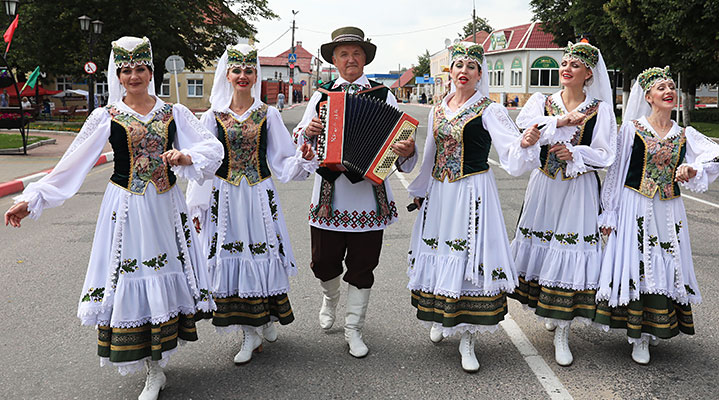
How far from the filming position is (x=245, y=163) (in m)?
4.26

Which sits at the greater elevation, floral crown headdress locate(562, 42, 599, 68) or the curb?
floral crown headdress locate(562, 42, 599, 68)

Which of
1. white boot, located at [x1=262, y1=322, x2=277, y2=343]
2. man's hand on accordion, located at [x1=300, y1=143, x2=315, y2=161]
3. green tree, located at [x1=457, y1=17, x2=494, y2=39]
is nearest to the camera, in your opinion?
man's hand on accordion, located at [x1=300, y1=143, x2=315, y2=161]

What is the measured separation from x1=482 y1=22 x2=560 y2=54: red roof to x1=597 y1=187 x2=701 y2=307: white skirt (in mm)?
55659

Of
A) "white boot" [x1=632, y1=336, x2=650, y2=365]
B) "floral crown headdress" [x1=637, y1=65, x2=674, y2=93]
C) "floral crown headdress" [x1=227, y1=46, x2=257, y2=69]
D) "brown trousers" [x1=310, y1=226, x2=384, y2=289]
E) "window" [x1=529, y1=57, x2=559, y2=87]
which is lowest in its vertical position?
"white boot" [x1=632, y1=336, x2=650, y2=365]

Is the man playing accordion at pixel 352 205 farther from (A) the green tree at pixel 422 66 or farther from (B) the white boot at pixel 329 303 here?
(A) the green tree at pixel 422 66

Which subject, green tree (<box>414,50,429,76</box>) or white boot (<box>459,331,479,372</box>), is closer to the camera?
white boot (<box>459,331,479,372</box>)

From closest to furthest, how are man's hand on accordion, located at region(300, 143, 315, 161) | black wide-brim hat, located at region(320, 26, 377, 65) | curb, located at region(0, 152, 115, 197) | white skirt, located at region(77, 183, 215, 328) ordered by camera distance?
white skirt, located at region(77, 183, 215, 328) < man's hand on accordion, located at region(300, 143, 315, 161) < black wide-brim hat, located at region(320, 26, 377, 65) < curb, located at region(0, 152, 115, 197)

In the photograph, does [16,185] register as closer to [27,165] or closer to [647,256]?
[27,165]

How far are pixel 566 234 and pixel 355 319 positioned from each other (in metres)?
1.61

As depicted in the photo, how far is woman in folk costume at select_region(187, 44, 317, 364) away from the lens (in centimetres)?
421

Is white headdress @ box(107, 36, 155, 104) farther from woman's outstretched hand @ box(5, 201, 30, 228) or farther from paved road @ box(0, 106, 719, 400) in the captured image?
paved road @ box(0, 106, 719, 400)

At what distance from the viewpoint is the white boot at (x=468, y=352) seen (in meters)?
4.10

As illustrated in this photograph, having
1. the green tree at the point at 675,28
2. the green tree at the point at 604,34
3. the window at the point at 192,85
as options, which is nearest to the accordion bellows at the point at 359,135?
the green tree at the point at 675,28

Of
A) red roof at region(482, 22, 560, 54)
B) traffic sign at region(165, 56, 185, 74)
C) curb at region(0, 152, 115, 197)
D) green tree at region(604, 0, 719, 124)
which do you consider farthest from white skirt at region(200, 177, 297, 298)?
red roof at region(482, 22, 560, 54)
